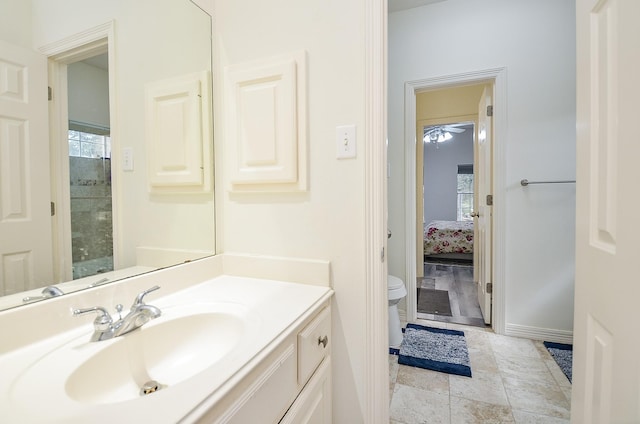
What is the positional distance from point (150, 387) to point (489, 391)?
1771mm

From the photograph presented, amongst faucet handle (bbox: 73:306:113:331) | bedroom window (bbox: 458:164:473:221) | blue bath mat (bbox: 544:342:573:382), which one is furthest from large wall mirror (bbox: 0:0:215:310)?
bedroom window (bbox: 458:164:473:221)

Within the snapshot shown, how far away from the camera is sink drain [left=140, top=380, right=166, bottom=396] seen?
0.70m

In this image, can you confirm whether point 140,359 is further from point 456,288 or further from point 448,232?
point 448,232

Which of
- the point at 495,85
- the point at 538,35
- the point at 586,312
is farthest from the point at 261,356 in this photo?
the point at 538,35

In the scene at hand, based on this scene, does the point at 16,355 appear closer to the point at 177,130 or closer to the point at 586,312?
the point at 177,130

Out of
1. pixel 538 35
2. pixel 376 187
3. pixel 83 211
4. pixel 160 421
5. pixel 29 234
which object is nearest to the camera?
pixel 160 421

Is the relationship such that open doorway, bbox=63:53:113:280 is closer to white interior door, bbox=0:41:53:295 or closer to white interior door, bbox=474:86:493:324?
white interior door, bbox=0:41:53:295

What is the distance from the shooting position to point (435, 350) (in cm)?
203

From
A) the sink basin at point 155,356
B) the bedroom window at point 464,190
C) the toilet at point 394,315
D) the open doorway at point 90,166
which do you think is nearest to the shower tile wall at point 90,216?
the open doorway at point 90,166

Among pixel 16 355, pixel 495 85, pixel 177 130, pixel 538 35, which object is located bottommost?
pixel 16 355

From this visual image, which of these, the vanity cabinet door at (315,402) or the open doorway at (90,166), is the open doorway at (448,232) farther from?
the open doorway at (90,166)

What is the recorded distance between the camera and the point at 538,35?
209cm

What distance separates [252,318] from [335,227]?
0.47 metres

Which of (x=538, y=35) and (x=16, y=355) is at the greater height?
(x=538, y=35)
